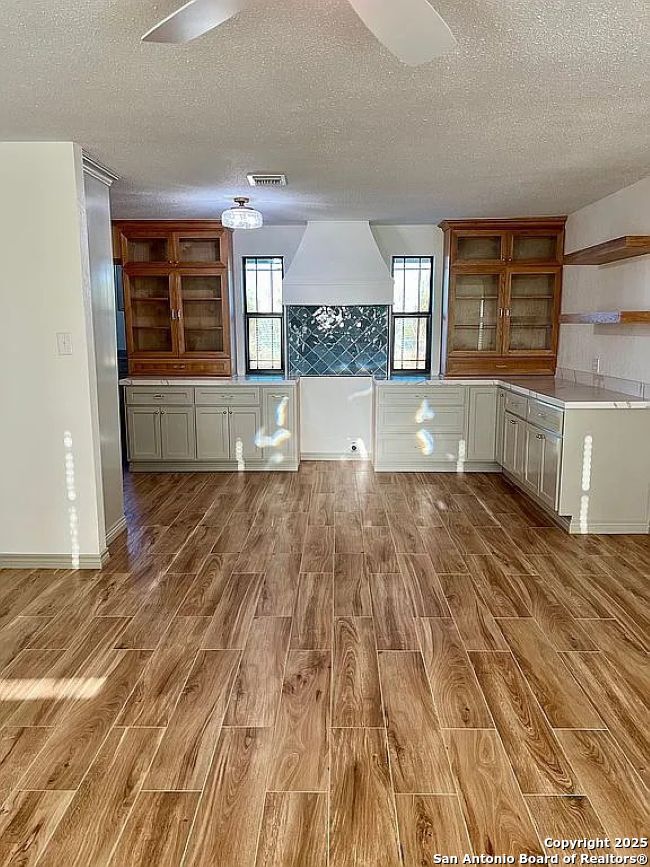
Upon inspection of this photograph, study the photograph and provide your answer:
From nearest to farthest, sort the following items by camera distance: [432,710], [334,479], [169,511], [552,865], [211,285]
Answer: [552,865]
[432,710]
[169,511]
[334,479]
[211,285]

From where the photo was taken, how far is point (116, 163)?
3.72 meters

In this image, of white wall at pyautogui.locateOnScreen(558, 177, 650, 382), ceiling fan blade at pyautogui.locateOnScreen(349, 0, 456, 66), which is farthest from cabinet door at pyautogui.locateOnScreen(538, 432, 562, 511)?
ceiling fan blade at pyautogui.locateOnScreen(349, 0, 456, 66)

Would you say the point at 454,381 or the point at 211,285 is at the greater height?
the point at 211,285

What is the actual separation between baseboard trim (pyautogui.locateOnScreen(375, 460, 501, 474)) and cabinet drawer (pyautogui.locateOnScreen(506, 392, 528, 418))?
0.71 meters

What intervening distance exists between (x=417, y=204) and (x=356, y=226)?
3.27 feet

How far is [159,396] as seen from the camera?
5.95m

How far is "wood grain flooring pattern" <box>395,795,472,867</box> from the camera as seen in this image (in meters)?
1.66

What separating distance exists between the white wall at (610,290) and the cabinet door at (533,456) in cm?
78

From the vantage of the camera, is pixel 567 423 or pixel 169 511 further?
pixel 169 511

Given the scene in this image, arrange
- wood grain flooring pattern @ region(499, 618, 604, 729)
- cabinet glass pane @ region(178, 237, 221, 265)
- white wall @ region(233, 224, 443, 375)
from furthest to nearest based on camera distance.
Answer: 1. white wall @ region(233, 224, 443, 375)
2. cabinet glass pane @ region(178, 237, 221, 265)
3. wood grain flooring pattern @ region(499, 618, 604, 729)

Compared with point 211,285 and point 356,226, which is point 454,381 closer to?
point 356,226

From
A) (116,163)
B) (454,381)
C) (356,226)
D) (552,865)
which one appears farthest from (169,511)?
(552,865)

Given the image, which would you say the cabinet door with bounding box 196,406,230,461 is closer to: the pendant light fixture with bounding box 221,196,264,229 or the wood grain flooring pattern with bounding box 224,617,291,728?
the pendant light fixture with bounding box 221,196,264,229

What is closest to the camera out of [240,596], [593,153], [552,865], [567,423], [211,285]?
[552,865]
